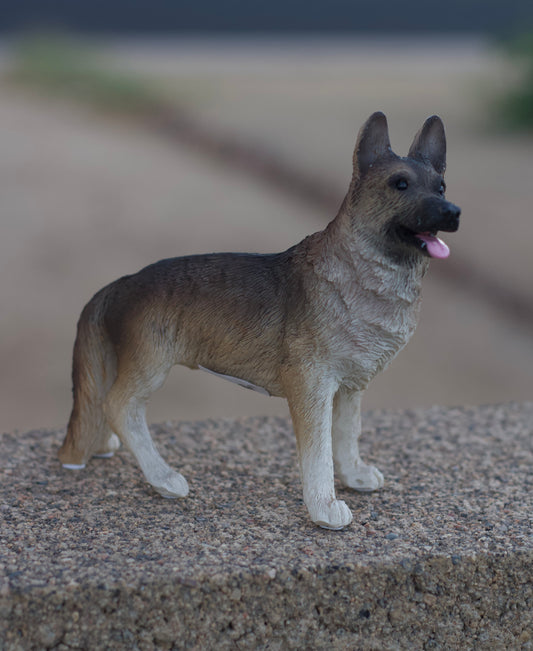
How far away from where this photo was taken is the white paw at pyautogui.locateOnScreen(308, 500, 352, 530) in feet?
7.11

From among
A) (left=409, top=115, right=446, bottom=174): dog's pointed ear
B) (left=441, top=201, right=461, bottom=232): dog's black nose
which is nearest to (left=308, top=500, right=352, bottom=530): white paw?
(left=441, top=201, right=461, bottom=232): dog's black nose

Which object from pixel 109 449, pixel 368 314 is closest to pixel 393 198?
pixel 368 314

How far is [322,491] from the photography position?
2160 millimetres

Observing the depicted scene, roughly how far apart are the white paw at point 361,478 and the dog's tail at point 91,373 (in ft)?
2.39

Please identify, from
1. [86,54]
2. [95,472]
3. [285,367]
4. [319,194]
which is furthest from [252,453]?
[86,54]

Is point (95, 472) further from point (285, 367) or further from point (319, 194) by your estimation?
point (319, 194)

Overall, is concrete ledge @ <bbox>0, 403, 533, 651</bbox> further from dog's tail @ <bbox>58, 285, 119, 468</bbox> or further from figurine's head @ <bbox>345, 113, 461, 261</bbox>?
figurine's head @ <bbox>345, 113, 461, 261</bbox>

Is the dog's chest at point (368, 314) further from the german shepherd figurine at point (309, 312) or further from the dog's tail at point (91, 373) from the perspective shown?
the dog's tail at point (91, 373)

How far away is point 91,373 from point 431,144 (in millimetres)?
1122

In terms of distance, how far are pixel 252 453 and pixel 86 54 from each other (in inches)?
135

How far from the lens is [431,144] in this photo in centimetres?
216

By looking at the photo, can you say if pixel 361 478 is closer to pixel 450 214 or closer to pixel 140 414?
pixel 140 414

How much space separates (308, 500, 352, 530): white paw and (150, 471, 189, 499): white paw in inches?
15.3

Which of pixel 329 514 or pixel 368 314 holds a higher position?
pixel 368 314
